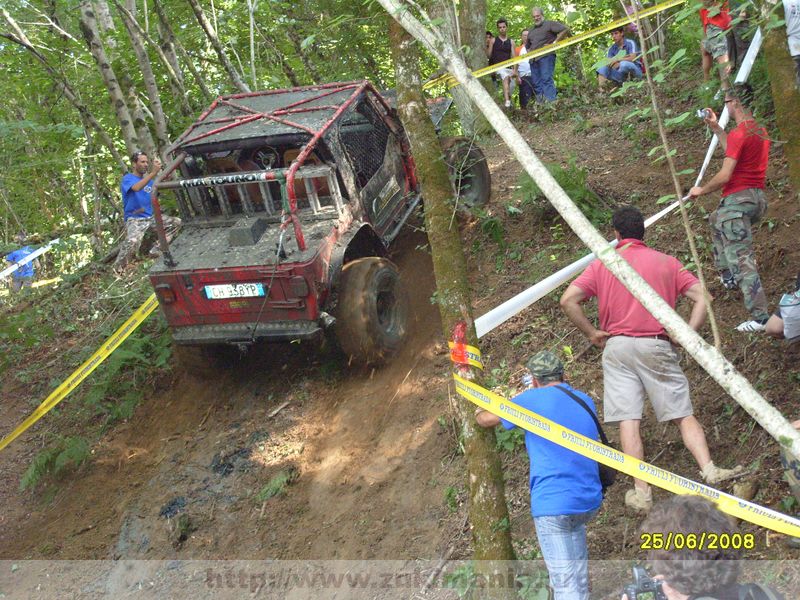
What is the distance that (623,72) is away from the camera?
37.7ft

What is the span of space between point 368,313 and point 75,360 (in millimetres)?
4072

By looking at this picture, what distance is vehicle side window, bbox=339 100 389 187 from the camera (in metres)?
7.47

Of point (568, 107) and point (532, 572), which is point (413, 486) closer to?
point (532, 572)

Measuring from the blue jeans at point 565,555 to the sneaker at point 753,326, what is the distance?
226 centimetres

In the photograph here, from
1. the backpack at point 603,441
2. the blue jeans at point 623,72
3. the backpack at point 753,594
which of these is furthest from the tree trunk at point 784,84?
the blue jeans at point 623,72

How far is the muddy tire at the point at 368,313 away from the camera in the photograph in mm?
6758

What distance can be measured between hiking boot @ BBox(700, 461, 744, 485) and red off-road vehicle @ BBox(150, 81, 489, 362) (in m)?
3.53

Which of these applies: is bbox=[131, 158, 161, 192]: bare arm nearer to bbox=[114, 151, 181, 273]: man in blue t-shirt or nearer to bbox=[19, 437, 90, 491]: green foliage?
bbox=[114, 151, 181, 273]: man in blue t-shirt

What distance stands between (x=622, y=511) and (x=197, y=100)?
468 inches

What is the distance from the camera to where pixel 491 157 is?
1070 centimetres

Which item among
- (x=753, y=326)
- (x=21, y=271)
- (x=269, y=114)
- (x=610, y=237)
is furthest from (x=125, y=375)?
(x=753, y=326)

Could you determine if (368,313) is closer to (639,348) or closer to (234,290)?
(234,290)

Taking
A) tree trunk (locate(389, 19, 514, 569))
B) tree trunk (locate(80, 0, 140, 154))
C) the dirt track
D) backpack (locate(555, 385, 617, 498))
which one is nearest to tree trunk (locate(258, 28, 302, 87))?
tree trunk (locate(80, 0, 140, 154))

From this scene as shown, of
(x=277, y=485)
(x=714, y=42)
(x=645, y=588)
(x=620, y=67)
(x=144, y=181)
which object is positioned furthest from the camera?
(x=620, y=67)
